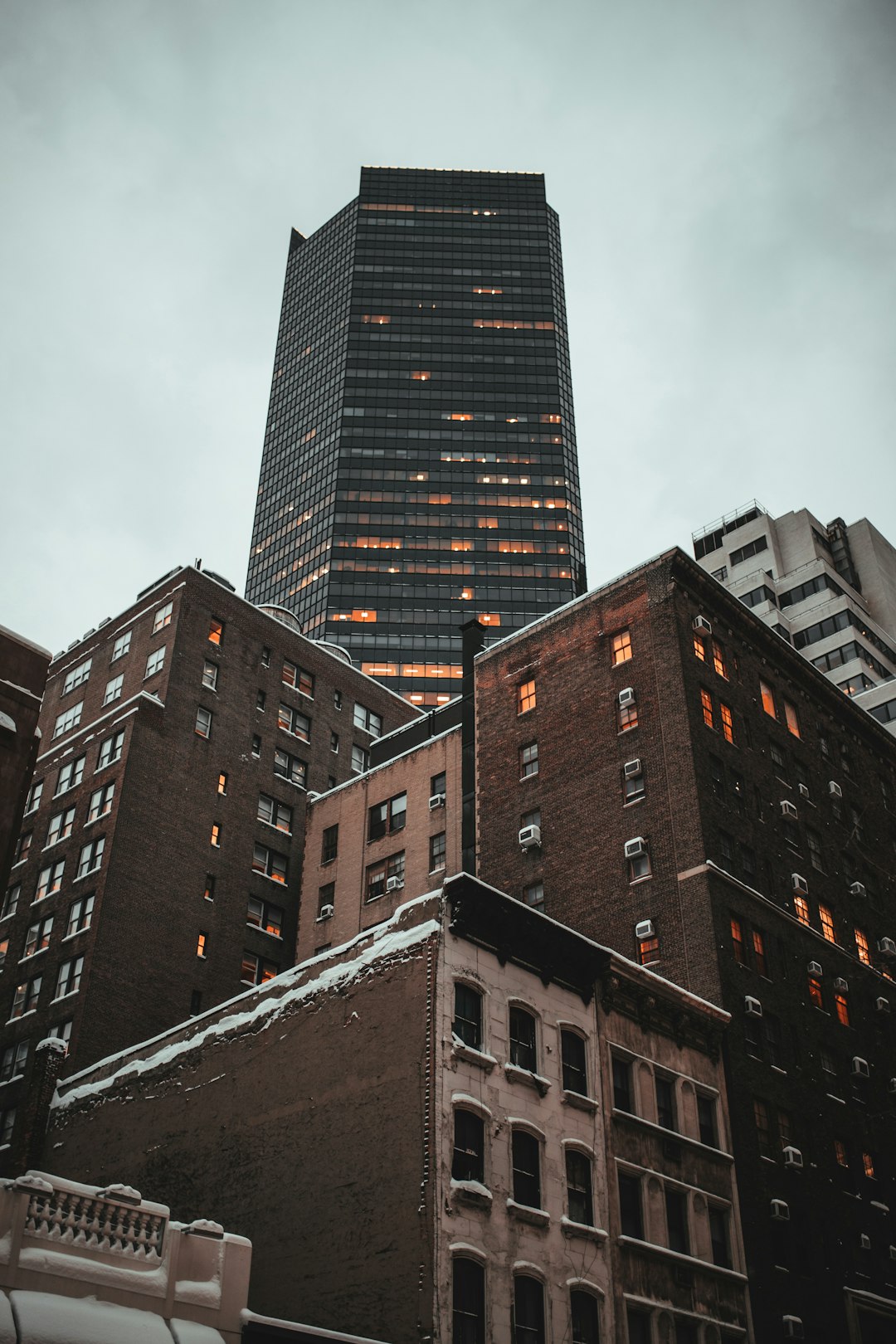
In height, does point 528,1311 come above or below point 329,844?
below

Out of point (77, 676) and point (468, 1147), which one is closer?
point (468, 1147)

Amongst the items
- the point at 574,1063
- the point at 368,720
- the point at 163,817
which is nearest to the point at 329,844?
the point at 163,817

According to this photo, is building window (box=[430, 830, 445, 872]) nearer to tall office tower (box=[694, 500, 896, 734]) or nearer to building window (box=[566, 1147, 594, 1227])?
building window (box=[566, 1147, 594, 1227])

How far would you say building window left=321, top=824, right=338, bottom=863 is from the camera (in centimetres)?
6700

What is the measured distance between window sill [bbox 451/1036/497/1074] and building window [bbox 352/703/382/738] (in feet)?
150

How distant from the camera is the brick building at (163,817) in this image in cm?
5791

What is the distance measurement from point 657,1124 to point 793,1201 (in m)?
7.59

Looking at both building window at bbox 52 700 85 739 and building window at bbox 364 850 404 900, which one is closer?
building window at bbox 364 850 404 900

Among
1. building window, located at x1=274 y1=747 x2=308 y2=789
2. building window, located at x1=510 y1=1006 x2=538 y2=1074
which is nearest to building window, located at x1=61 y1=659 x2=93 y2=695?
building window, located at x1=274 y1=747 x2=308 y2=789

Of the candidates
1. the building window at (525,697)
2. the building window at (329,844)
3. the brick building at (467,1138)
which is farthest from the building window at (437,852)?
the brick building at (467,1138)

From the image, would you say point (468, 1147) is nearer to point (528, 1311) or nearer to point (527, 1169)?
point (527, 1169)

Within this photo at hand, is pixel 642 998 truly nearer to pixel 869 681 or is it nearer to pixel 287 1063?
pixel 287 1063

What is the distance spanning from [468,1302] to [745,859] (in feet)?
79.6

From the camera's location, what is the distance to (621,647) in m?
55.9
